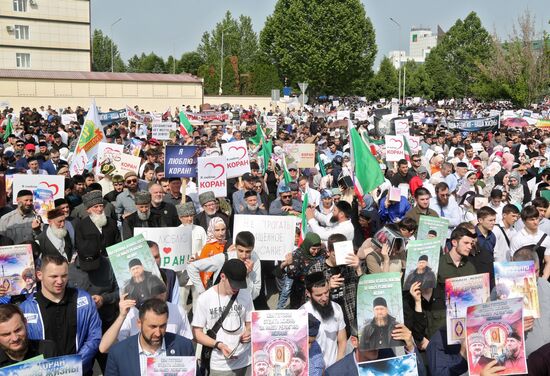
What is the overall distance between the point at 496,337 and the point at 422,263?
1646 mm

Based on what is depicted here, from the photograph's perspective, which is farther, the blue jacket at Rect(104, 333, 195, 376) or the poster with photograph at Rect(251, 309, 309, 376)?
the blue jacket at Rect(104, 333, 195, 376)

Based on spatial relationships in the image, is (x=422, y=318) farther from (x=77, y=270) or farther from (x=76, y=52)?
(x=76, y=52)

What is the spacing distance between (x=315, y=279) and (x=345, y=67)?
6566 centimetres

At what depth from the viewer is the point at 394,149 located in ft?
45.1

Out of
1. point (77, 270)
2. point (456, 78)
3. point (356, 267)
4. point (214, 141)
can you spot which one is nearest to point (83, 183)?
point (77, 270)

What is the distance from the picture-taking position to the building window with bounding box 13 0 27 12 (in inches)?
2467

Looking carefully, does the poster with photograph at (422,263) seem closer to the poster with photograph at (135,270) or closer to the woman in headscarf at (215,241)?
the poster with photograph at (135,270)

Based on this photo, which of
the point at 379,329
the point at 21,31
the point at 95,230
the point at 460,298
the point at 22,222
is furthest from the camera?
the point at 21,31

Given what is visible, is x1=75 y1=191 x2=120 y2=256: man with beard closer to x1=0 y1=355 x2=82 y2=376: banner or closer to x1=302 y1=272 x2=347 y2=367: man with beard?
x1=302 y1=272 x2=347 y2=367: man with beard

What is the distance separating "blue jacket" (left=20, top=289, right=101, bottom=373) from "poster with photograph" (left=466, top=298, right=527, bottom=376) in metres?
2.77

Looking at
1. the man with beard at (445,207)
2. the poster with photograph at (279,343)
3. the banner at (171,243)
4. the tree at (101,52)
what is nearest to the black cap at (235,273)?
the poster with photograph at (279,343)

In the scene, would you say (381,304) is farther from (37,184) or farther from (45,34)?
(45,34)

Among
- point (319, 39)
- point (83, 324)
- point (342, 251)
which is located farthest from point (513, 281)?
point (319, 39)

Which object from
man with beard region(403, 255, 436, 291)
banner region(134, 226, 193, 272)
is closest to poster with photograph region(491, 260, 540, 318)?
man with beard region(403, 255, 436, 291)
